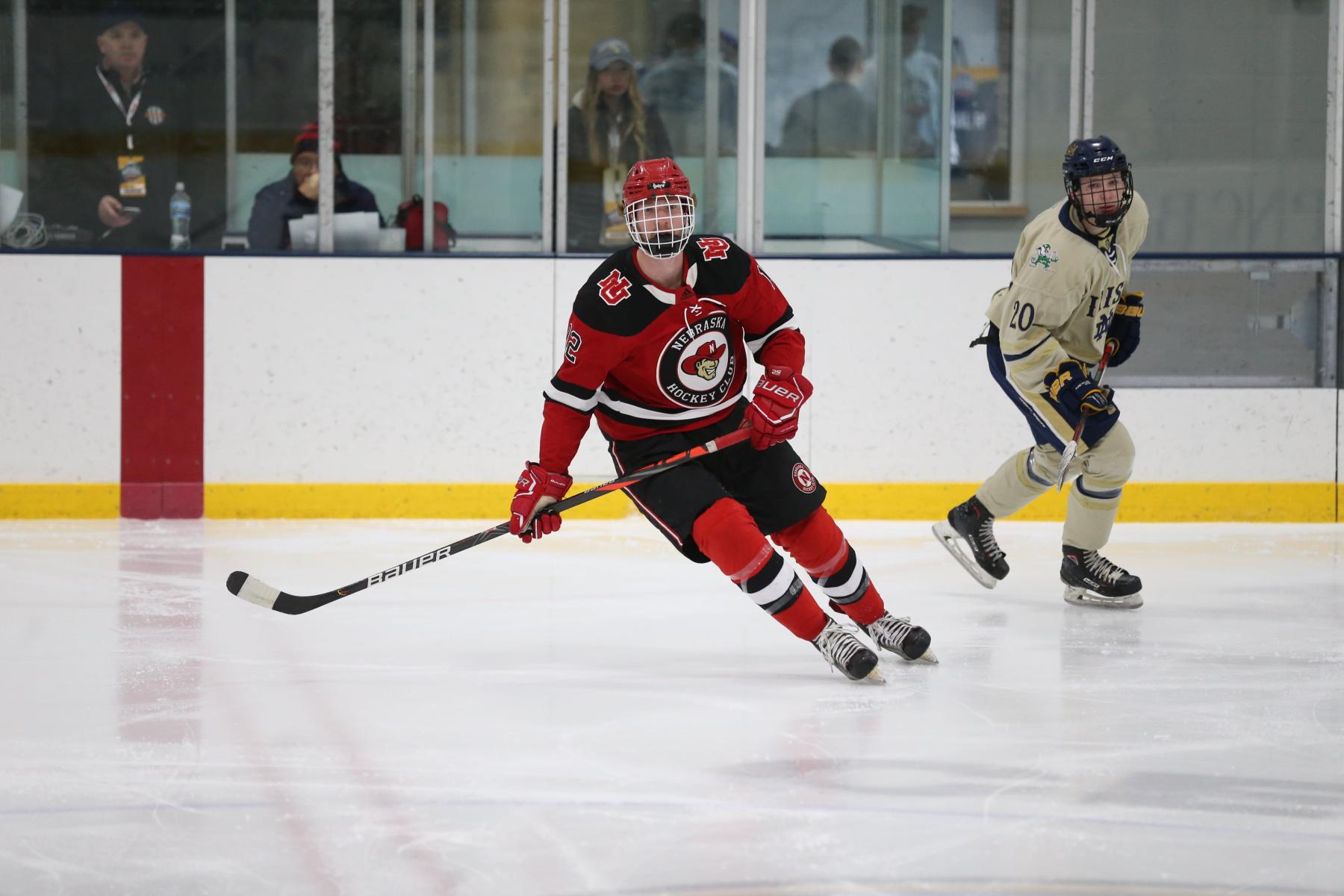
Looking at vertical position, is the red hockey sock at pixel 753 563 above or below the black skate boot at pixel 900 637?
above

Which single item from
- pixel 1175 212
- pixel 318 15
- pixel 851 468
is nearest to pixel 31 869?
pixel 851 468

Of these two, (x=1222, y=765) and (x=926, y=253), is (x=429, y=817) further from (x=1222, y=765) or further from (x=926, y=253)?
(x=926, y=253)

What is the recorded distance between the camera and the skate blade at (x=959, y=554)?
3.71 metres

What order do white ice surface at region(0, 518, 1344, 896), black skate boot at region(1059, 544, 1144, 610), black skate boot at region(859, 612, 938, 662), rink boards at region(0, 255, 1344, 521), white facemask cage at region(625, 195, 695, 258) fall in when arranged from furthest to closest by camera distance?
rink boards at region(0, 255, 1344, 521) → black skate boot at region(1059, 544, 1144, 610) → black skate boot at region(859, 612, 938, 662) → white facemask cage at region(625, 195, 695, 258) → white ice surface at region(0, 518, 1344, 896)

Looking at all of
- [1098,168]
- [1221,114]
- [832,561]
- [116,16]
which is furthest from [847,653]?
[116,16]

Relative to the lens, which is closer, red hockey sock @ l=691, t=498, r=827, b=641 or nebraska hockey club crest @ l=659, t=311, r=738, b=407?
red hockey sock @ l=691, t=498, r=827, b=641

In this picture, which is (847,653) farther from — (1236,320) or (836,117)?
(836,117)

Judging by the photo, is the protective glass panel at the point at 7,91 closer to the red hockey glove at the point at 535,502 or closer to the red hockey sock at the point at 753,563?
the red hockey glove at the point at 535,502

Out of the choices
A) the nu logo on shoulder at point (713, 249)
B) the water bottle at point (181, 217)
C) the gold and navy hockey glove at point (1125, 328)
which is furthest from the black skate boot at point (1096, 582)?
the water bottle at point (181, 217)

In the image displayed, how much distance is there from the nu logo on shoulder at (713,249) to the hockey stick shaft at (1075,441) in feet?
3.48

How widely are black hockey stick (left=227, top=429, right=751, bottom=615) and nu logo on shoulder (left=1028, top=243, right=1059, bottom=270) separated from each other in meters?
0.94

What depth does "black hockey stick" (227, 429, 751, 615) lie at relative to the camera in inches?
108

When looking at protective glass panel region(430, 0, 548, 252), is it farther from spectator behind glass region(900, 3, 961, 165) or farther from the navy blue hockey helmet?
the navy blue hockey helmet

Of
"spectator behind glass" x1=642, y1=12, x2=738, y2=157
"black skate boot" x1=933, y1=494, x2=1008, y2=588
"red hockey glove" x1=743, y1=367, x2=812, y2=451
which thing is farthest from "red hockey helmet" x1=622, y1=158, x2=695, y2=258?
"spectator behind glass" x1=642, y1=12, x2=738, y2=157
